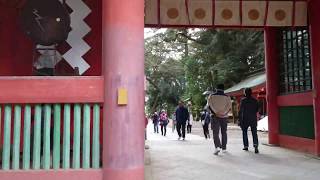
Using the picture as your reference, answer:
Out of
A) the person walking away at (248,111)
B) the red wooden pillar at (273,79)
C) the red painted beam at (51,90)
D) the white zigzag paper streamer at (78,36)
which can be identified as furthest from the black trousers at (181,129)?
the red painted beam at (51,90)

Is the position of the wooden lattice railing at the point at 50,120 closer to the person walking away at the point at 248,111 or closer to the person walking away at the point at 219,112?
the person walking away at the point at 219,112

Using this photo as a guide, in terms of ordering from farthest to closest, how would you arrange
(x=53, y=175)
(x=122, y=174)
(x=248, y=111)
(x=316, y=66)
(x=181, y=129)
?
(x=181, y=129), (x=248, y=111), (x=316, y=66), (x=53, y=175), (x=122, y=174)

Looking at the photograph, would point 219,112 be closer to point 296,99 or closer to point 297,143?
point 296,99

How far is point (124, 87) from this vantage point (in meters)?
5.94

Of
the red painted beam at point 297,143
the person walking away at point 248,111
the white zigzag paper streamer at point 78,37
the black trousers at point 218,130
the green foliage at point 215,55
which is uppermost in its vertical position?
the green foliage at point 215,55

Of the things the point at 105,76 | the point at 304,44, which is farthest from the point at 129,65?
the point at 304,44

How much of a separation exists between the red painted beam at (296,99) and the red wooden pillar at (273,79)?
0.27 metres

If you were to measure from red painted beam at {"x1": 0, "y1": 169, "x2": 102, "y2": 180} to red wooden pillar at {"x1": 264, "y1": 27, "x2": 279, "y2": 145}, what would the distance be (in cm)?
844

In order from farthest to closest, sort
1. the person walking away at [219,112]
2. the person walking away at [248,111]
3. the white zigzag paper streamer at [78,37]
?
the person walking away at [248,111]
the person walking away at [219,112]
the white zigzag paper streamer at [78,37]

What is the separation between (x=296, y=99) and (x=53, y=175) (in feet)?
25.5

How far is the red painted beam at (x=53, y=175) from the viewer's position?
19.7 ft

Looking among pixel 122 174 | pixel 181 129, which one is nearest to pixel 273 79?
pixel 181 129

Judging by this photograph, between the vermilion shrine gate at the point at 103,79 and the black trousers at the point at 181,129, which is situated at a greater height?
the vermilion shrine gate at the point at 103,79

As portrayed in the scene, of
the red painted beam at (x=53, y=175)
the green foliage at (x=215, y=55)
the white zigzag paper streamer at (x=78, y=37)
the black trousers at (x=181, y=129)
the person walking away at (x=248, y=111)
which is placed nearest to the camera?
the red painted beam at (x=53, y=175)
